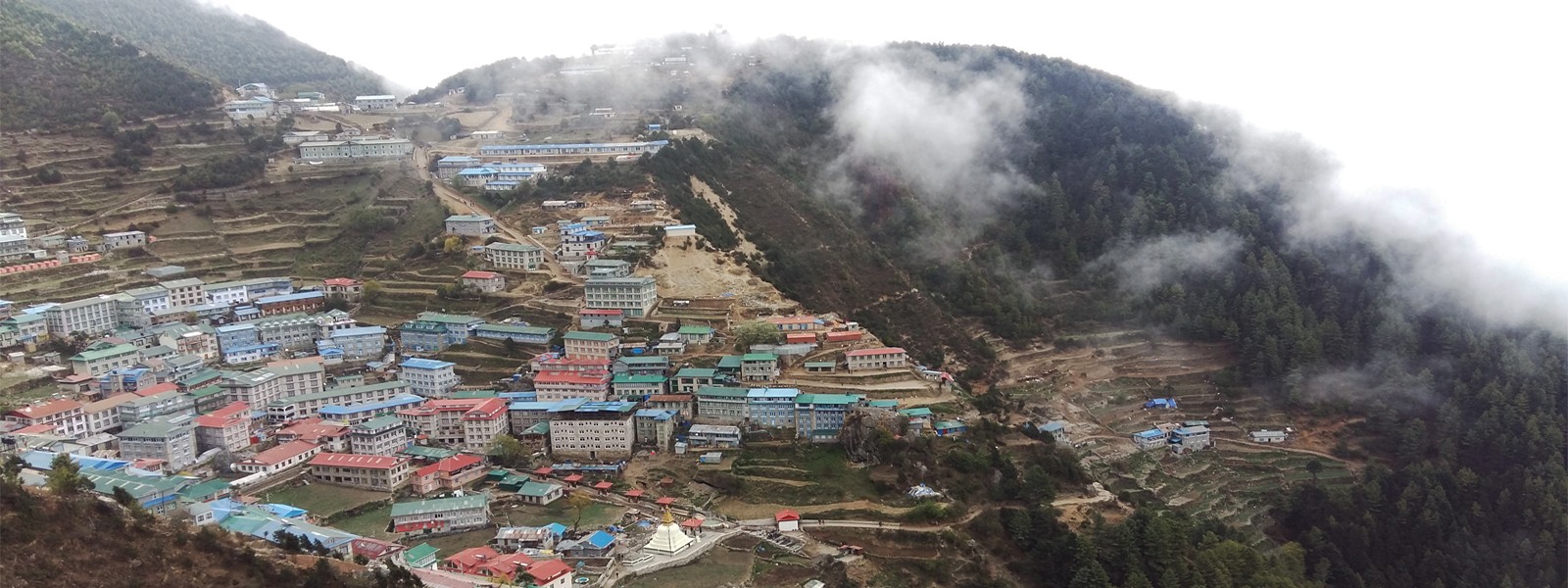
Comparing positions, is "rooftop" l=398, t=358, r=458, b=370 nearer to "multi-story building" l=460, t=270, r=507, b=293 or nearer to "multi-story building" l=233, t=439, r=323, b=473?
"multi-story building" l=233, t=439, r=323, b=473

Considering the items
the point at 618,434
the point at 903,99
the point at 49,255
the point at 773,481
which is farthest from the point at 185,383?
the point at 903,99

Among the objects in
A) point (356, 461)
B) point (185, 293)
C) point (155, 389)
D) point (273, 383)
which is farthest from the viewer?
point (185, 293)

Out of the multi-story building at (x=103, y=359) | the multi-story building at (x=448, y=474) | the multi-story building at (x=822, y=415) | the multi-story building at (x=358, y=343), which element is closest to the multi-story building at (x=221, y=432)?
the multi-story building at (x=103, y=359)

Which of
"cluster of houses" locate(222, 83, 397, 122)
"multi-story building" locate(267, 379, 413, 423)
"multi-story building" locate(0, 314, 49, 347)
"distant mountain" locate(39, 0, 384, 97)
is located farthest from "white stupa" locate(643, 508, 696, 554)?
"distant mountain" locate(39, 0, 384, 97)

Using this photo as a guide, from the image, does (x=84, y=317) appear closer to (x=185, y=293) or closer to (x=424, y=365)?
(x=185, y=293)

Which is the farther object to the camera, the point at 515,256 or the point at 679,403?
the point at 515,256

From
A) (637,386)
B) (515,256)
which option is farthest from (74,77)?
(637,386)

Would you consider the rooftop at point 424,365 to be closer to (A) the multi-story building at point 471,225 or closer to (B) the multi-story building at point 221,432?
(B) the multi-story building at point 221,432
